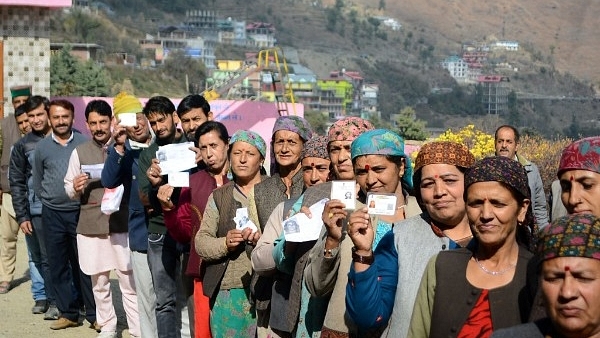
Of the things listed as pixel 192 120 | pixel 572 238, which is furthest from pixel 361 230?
pixel 192 120

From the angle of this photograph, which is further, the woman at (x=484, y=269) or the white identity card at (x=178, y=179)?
the white identity card at (x=178, y=179)

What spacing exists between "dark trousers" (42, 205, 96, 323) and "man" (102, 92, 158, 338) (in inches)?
53.1

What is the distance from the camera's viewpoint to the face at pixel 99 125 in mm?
9648

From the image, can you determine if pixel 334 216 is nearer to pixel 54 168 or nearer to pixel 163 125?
pixel 163 125

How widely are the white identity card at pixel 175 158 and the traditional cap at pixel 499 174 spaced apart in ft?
11.6

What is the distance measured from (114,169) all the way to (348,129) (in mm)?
3546

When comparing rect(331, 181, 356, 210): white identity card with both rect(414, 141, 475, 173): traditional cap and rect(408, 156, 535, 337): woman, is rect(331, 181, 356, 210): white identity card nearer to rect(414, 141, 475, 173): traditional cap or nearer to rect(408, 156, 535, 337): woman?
rect(414, 141, 475, 173): traditional cap

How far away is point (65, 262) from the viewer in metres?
10.4

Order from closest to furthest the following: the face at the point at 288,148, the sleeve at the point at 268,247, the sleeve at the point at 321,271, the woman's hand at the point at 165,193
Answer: the sleeve at the point at 321,271 → the sleeve at the point at 268,247 → the face at the point at 288,148 → the woman's hand at the point at 165,193

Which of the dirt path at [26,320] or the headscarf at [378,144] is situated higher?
the headscarf at [378,144]

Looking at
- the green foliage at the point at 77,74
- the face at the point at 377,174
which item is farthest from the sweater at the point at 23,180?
the green foliage at the point at 77,74

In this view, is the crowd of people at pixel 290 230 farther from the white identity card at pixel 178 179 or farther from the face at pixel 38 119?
the white identity card at pixel 178 179

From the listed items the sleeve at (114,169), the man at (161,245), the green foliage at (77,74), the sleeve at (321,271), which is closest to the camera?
the sleeve at (321,271)

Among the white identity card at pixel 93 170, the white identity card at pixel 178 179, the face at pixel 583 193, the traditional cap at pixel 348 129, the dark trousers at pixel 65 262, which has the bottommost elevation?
the dark trousers at pixel 65 262
